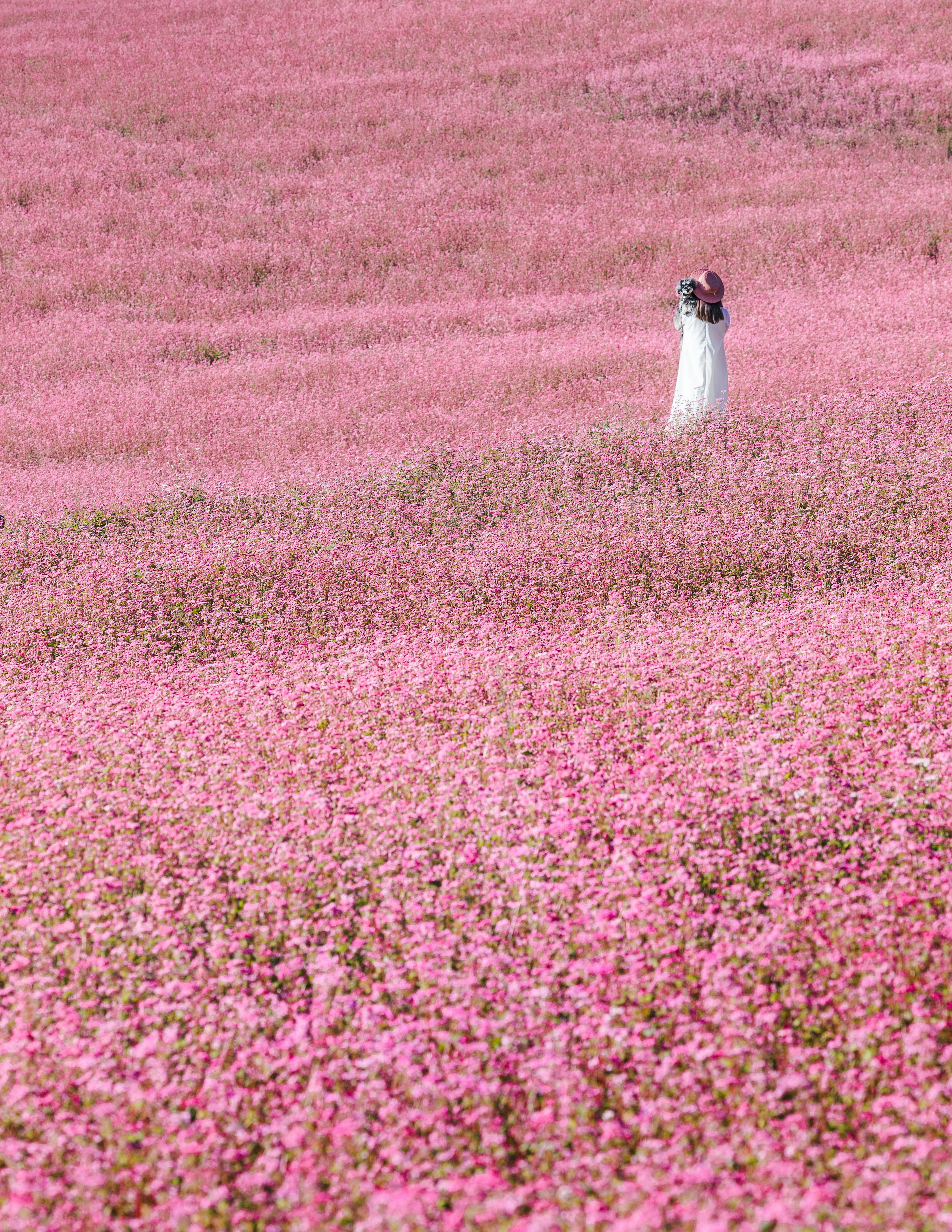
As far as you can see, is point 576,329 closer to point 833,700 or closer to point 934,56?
point 833,700

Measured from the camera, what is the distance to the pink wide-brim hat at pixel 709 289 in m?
12.3

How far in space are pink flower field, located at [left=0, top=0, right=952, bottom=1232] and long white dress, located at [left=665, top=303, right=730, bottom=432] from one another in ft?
1.77

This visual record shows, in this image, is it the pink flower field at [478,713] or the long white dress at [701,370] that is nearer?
the pink flower field at [478,713]

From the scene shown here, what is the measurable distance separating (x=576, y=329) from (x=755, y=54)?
15.4m

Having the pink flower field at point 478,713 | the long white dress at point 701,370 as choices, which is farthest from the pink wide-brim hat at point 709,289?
the pink flower field at point 478,713

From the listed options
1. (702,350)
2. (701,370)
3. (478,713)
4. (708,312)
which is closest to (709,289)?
(708,312)

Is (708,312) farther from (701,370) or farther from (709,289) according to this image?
(701,370)

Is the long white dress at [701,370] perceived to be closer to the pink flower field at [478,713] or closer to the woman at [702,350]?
the woman at [702,350]

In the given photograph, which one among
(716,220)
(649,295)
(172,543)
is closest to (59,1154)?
(172,543)

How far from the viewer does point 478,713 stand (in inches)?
263

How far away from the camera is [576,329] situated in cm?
1762

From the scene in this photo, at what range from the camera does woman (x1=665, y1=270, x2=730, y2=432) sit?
1237 cm

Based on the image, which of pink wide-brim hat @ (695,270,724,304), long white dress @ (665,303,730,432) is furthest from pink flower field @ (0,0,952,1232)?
pink wide-brim hat @ (695,270,724,304)

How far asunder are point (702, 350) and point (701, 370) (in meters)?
0.22
